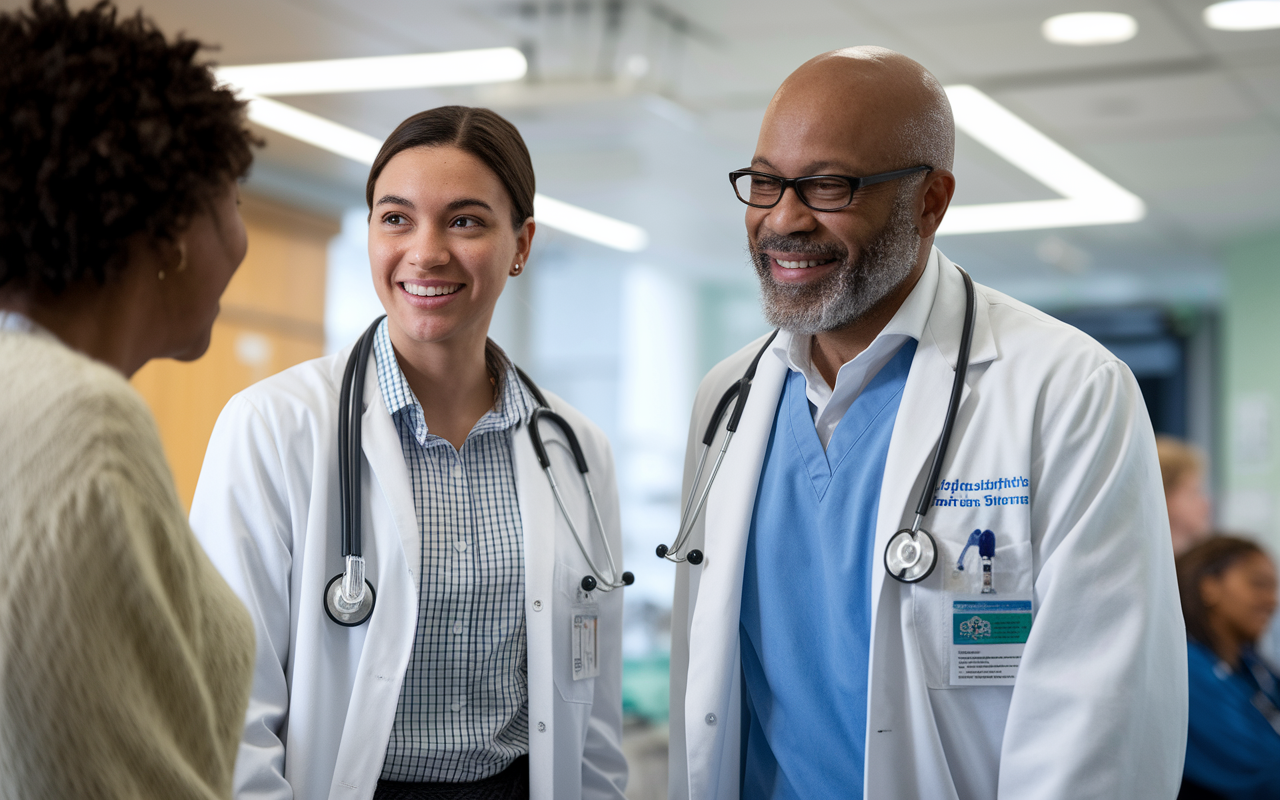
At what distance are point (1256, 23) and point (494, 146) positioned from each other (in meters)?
2.89

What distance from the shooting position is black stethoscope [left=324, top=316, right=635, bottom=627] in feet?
4.82

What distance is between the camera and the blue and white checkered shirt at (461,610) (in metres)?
1.49

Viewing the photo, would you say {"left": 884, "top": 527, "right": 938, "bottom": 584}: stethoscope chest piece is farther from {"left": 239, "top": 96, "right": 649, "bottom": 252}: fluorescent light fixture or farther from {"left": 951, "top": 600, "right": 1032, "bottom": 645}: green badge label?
{"left": 239, "top": 96, "right": 649, "bottom": 252}: fluorescent light fixture

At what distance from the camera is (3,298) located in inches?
33.6

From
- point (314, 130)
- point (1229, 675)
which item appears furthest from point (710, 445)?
point (314, 130)

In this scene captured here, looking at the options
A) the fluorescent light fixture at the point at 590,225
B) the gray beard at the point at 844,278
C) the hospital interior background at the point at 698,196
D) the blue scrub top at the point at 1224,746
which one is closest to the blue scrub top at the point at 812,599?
the gray beard at the point at 844,278

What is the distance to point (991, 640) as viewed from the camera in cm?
140

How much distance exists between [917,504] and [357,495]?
0.77 m

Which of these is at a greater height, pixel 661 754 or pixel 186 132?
pixel 186 132

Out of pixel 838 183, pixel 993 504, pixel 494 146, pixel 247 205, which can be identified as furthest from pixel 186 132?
pixel 247 205

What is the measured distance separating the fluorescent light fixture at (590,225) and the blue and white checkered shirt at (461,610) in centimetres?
391

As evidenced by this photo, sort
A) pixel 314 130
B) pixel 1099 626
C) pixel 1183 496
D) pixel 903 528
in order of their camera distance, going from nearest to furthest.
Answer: pixel 1099 626, pixel 903 528, pixel 1183 496, pixel 314 130

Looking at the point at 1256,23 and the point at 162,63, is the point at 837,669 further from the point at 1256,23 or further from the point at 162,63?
the point at 1256,23

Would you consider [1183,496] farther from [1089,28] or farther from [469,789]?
[469,789]
